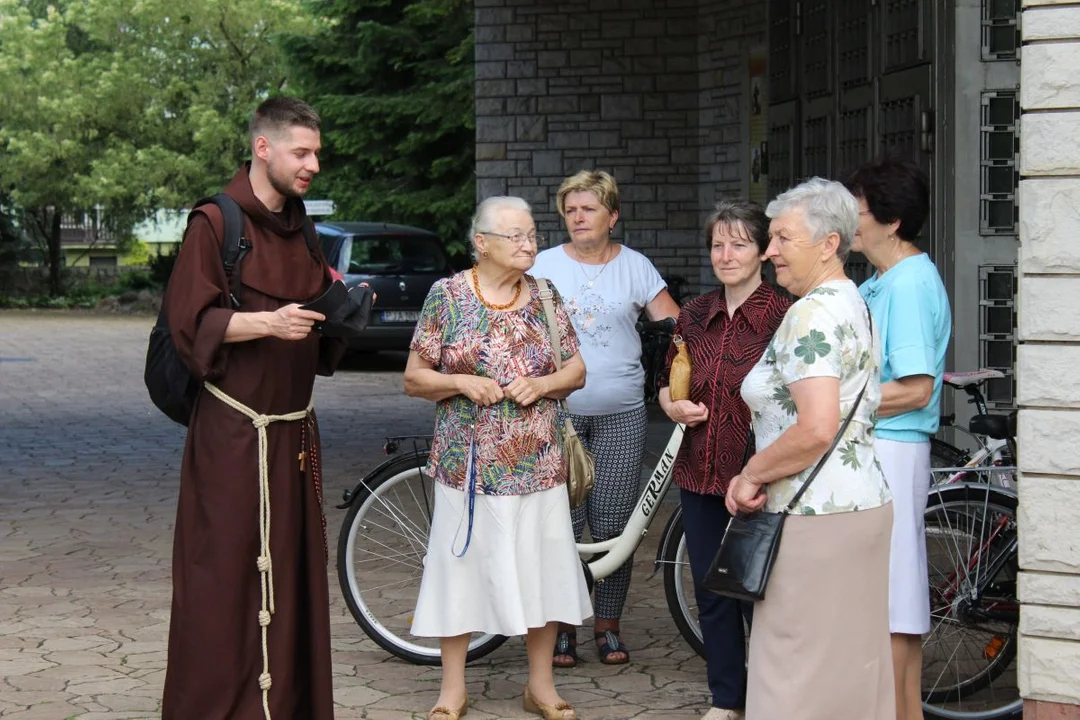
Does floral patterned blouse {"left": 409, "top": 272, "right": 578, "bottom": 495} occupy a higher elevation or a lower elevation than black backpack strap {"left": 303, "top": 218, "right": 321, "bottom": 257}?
lower

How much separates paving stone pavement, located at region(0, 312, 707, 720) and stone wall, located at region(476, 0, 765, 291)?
278cm

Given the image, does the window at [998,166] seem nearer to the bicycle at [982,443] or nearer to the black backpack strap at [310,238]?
the bicycle at [982,443]

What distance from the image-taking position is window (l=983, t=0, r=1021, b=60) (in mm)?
9016

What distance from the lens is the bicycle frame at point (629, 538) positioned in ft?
19.9

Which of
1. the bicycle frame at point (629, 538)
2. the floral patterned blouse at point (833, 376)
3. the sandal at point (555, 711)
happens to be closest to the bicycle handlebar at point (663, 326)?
the bicycle frame at point (629, 538)

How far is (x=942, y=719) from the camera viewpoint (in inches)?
216

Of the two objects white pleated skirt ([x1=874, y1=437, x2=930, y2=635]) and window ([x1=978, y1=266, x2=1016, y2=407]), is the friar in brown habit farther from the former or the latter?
window ([x1=978, y1=266, x2=1016, y2=407])

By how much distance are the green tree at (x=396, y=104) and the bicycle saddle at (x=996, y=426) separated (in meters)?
22.1

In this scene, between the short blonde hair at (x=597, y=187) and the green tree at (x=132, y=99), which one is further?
the green tree at (x=132, y=99)

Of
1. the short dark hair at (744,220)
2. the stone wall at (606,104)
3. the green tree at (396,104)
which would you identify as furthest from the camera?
the green tree at (396,104)

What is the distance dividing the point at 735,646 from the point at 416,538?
1476mm

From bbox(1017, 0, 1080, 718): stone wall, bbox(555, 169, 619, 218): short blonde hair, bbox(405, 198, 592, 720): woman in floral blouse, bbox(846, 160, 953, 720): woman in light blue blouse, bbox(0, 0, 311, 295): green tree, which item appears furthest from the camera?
bbox(0, 0, 311, 295): green tree

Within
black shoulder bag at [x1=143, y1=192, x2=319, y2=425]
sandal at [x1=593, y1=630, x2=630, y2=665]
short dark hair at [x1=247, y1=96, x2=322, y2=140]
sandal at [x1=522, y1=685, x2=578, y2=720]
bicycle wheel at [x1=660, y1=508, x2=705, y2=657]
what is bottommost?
sandal at [x1=522, y1=685, x2=578, y2=720]

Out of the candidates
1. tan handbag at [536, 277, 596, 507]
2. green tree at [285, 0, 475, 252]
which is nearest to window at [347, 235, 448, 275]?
green tree at [285, 0, 475, 252]
